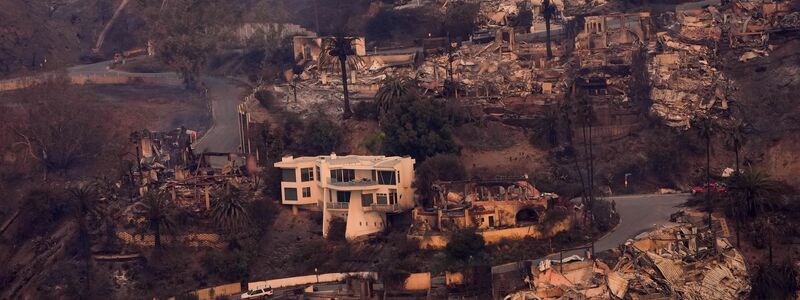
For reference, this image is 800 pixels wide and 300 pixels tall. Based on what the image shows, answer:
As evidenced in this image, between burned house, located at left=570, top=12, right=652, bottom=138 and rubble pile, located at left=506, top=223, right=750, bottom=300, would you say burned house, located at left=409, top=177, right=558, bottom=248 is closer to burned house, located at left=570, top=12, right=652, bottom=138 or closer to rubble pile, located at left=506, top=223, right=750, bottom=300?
rubble pile, located at left=506, top=223, right=750, bottom=300

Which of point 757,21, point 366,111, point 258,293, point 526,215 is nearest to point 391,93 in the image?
point 366,111

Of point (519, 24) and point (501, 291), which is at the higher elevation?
point (519, 24)

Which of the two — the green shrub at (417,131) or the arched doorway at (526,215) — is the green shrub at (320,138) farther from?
the arched doorway at (526,215)

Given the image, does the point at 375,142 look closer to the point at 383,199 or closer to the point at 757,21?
the point at 383,199

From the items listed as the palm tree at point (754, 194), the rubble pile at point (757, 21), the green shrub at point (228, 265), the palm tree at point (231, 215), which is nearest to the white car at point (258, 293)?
the green shrub at point (228, 265)

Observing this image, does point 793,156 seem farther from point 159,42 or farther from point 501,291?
A: point 159,42

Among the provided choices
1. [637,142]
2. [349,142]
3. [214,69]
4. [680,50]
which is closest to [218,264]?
[349,142]
